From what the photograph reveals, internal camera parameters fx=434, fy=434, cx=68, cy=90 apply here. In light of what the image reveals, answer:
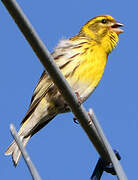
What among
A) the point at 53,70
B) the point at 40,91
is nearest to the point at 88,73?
the point at 40,91

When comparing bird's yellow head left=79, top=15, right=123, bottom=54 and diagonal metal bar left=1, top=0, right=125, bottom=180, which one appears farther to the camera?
bird's yellow head left=79, top=15, right=123, bottom=54

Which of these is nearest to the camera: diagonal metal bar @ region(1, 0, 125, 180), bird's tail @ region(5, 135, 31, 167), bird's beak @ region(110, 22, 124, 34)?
diagonal metal bar @ region(1, 0, 125, 180)

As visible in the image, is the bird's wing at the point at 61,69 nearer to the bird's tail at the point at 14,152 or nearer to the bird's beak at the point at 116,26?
the bird's tail at the point at 14,152

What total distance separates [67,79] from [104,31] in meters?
1.10

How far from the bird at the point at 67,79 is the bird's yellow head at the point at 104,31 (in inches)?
2.1

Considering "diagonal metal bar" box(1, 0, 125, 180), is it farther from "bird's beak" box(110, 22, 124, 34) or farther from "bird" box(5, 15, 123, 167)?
"bird's beak" box(110, 22, 124, 34)

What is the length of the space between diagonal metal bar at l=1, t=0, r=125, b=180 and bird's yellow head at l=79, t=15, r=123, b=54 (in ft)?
10.8

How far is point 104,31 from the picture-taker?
5.86m

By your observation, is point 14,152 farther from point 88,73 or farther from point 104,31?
point 104,31

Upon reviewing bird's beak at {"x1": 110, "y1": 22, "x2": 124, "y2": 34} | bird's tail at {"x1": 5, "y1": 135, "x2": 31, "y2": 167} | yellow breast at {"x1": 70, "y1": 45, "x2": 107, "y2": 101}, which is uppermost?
bird's beak at {"x1": 110, "y1": 22, "x2": 124, "y2": 34}

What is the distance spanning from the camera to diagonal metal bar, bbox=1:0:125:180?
177 cm

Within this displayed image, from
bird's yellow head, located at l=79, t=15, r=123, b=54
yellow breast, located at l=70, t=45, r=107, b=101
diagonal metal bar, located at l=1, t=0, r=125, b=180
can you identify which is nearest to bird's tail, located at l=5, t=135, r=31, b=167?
yellow breast, located at l=70, t=45, r=107, b=101

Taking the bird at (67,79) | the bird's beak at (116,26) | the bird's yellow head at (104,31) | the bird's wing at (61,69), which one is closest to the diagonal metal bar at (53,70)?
the bird at (67,79)

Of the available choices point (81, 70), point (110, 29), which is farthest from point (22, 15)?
point (110, 29)
